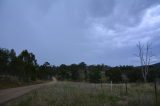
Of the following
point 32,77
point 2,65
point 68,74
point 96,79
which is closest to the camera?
point 2,65

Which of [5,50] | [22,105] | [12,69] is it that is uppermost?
[5,50]

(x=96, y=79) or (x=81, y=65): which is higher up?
(x=81, y=65)

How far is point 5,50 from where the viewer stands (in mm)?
60156

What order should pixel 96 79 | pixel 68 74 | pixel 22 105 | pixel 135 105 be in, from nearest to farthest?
pixel 135 105, pixel 22 105, pixel 96 79, pixel 68 74

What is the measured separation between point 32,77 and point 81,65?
6778 centimetres

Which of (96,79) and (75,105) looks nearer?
(75,105)

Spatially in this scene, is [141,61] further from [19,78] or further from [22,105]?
[22,105]

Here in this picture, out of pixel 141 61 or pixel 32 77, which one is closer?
pixel 141 61

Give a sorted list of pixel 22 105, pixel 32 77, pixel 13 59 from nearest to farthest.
A: pixel 22 105 → pixel 13 59 → pixel 32 77

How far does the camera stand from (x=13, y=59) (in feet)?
197

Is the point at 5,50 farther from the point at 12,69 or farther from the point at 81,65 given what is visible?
the point at 81,65

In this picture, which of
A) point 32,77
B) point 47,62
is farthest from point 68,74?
point 32,77

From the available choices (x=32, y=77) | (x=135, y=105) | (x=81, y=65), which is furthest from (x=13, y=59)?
(x=81, y=65)

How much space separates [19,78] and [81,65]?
84.6m
